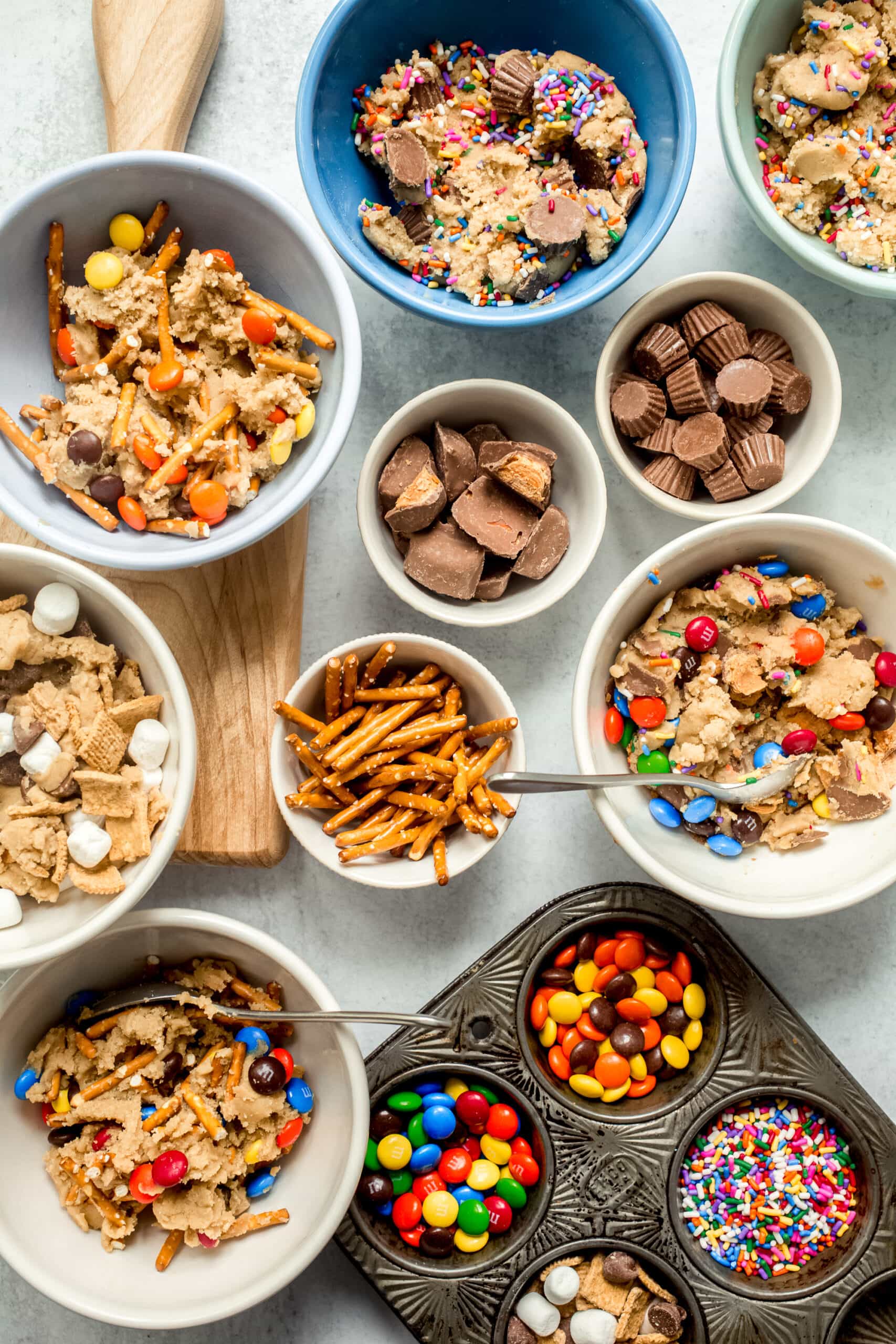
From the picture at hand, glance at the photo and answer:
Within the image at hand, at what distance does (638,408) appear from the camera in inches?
79.6

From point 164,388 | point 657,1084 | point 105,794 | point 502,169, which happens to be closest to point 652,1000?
point 657,1084

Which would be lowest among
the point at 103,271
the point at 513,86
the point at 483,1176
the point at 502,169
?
the point at 483,1176

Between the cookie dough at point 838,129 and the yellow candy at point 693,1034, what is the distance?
1546 mm

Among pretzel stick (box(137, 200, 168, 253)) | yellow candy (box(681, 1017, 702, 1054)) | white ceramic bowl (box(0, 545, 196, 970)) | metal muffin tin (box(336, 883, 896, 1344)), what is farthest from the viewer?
yellow candy (box(681, 1017, 702, 1054))

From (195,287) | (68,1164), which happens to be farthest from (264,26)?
(68,1164)

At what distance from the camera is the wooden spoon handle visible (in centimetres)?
204

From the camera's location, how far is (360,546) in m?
2.26

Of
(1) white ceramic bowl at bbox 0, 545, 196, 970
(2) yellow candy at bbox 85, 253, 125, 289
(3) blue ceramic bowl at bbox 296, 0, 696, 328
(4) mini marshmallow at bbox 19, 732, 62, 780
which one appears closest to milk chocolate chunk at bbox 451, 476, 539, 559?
(3) blue ceramic bowl at bbox 296, 0, 696, 328

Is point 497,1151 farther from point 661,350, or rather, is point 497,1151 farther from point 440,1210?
point 661,350

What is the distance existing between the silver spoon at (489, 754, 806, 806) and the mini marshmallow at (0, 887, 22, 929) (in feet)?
2.88

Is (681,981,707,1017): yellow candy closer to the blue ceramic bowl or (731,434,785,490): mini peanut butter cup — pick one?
(731,434,785,490): mini peanut butter cup

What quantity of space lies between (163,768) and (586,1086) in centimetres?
106

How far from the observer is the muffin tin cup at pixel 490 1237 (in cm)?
201

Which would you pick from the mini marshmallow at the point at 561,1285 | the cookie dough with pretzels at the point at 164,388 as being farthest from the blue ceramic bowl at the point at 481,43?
the mini marshmallow at the point at 561,1285
